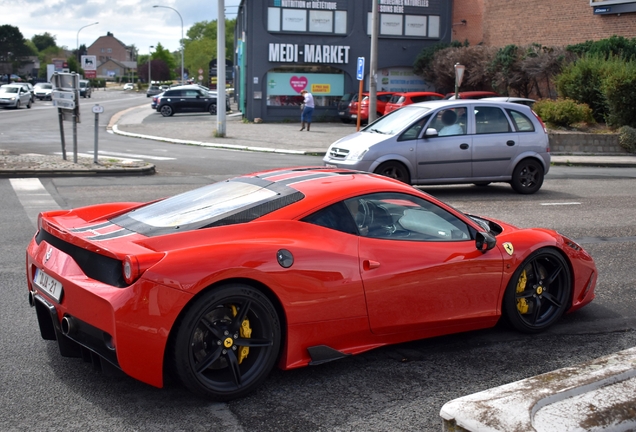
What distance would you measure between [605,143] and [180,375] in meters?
21.6

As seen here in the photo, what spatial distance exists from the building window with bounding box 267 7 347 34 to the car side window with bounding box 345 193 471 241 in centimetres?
3244

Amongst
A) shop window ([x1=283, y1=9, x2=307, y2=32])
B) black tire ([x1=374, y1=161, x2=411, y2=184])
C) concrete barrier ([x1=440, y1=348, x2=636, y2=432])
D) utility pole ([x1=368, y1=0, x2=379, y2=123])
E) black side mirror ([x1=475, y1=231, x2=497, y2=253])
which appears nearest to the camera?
concrete barrier ([x1=440, y1=348, x2=636, y2=432])

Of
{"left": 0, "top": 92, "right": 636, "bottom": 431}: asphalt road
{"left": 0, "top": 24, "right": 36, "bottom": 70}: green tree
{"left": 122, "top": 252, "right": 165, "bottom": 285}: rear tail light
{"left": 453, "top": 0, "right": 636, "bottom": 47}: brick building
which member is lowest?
{"left": 0, "top": 92, "right": 636, "bottom": 431}: asphalt road

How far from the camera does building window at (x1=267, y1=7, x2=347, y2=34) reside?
1420 inches

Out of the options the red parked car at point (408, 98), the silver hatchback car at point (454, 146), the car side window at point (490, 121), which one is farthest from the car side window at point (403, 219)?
the red parked car at point (408, 98)

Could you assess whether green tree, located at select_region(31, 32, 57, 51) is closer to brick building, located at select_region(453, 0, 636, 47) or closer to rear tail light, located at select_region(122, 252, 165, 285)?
brick building, located at select_region(453, 0, 636, 47)

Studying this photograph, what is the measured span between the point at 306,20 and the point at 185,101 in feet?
35.2

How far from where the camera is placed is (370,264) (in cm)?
460

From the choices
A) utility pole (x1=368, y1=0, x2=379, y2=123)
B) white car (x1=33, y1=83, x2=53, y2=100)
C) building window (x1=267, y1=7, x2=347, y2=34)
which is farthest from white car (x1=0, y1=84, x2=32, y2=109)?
utility pole (x1=368, y1=0, x2=379, y2=123)

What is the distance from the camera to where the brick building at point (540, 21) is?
30.1 m

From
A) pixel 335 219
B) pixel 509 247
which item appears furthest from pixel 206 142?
pixel 335 219

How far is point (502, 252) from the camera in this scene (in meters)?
5.23

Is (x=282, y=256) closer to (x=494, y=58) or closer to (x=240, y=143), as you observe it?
(x=240, y=143)

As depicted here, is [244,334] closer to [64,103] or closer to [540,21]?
[64,103]
